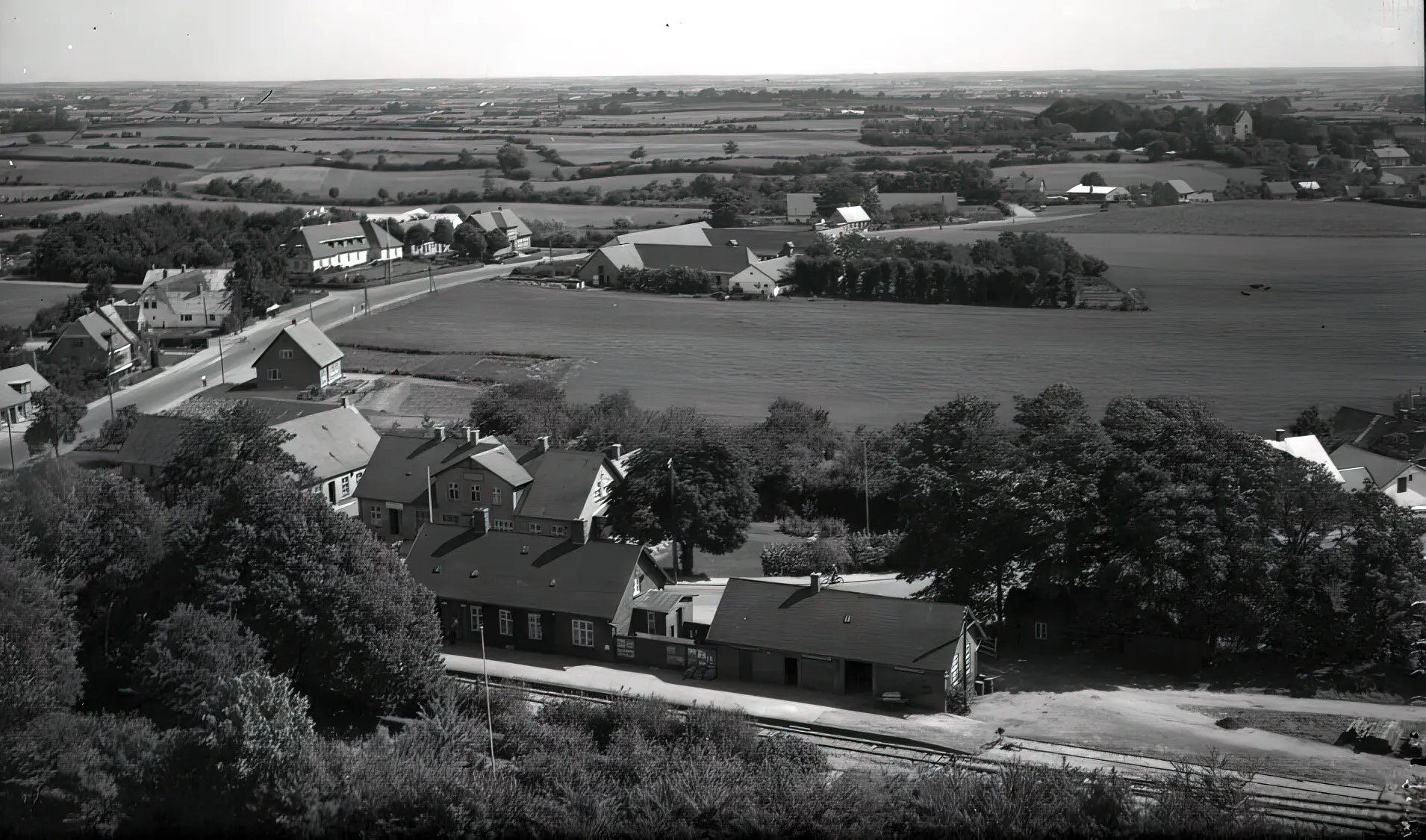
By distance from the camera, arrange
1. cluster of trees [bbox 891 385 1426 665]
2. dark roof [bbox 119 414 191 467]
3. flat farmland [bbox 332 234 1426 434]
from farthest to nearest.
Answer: flat farmland [bbox 332 234 1426 434], dark roof [bbox 119 414 191 467], cluster of trees [bbox 891 385 1426 665]

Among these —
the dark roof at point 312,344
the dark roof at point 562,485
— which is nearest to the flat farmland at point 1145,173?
the dark roof at point 312,344

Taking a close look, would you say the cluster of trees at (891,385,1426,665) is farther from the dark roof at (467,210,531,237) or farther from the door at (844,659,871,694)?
the dark roof at (467,210,531,237)

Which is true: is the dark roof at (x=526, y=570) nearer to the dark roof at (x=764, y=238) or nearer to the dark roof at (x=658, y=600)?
the dark roof at (x=658, y=600)

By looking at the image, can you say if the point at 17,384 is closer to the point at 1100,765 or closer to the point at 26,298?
the point at 26,298

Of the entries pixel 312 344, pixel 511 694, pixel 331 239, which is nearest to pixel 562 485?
pixel 511 694

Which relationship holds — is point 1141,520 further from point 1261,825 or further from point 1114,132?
point 1114,132

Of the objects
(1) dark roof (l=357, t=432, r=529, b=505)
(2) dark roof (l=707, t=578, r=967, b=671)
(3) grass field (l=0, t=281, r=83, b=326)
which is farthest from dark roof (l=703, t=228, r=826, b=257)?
(2) dark roof (l=707, t=578, r=967, b=671)
